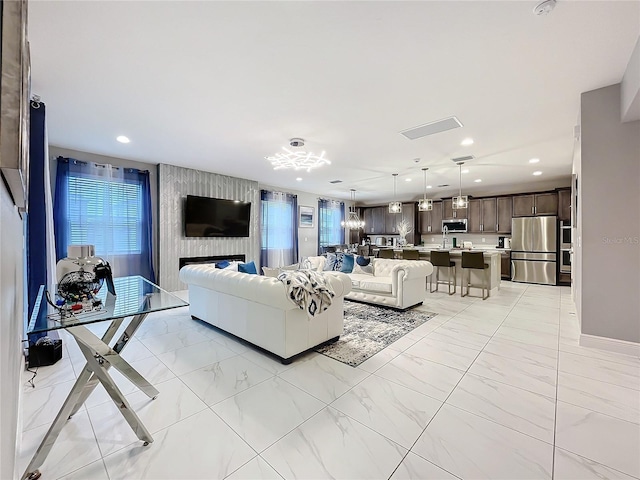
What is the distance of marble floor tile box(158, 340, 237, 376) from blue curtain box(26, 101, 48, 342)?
1.31 meters

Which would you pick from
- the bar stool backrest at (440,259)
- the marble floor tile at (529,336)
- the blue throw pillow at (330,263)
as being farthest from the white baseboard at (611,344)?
the blue throw pillow at (330,263)

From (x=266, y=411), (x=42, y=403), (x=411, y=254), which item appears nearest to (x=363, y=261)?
(x=411, y=254)

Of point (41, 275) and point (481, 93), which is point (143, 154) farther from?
point (481, 93)

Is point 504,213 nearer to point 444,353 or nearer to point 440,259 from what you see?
point 440,259

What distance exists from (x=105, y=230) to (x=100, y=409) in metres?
3.72

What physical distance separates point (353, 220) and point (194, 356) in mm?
5666

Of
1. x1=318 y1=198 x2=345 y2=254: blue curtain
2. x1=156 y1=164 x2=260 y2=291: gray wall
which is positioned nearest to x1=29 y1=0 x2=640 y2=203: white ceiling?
x1=156 y1=164 x2=260 y2=291: gray wall

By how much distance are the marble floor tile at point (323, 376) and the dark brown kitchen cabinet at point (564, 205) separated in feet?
22.7

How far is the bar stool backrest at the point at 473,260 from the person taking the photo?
5.32m

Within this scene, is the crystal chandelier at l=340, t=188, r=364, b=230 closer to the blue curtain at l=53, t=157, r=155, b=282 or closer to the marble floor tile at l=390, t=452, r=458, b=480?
the blue curtain at l=53, t=157, r=155, b=282

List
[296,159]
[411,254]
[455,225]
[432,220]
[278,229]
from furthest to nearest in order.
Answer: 1. [432,220]
2. [455,225]
3. [278,229]
4. [411,254]
5. [296,159]

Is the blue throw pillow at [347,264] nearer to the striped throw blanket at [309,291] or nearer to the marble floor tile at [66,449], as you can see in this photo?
the striped throw blanket at [309,291]

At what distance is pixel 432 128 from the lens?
359cm

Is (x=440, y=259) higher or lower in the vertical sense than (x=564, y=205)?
lower
